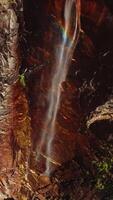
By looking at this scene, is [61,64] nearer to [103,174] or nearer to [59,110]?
[59,110]

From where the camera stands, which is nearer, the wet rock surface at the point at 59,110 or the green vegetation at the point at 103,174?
the wet rock surface at the point at 59,110

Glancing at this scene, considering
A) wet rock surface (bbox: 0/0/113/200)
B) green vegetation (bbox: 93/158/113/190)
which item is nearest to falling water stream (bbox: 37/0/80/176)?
wet rock surface (bbox: 0/0/113/200)

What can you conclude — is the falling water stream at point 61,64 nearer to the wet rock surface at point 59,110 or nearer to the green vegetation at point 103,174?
the wet rock surface at point 59,110

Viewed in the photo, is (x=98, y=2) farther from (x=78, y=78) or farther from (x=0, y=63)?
(x=0, y=63)

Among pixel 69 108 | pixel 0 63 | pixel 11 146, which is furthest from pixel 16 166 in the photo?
pixel 0 63

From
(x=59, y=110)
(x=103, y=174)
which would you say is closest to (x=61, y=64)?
(x=59, y=110)

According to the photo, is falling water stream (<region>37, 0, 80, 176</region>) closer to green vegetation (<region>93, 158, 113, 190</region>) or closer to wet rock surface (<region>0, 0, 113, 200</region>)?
wet rock surface (<region>0, 0, 113, 200</region>)

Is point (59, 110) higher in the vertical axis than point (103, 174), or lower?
higher

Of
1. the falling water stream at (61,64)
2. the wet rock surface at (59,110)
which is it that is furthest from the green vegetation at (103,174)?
the falling water stream at (61,64)
